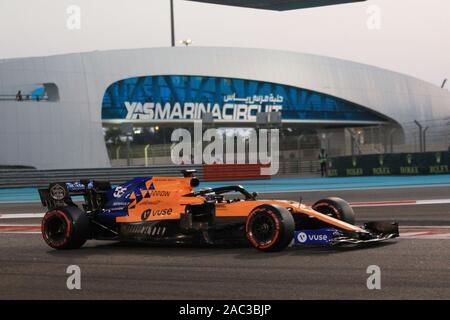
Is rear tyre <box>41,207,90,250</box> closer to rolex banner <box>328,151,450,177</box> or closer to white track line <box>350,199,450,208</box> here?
white track line <box>350,199,450,208</box>

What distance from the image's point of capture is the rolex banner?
3033cm

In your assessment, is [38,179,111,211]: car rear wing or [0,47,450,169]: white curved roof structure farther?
[0,47,450,169]: white curved roof structure

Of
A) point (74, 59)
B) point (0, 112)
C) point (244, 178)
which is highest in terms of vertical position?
point (74, 59)

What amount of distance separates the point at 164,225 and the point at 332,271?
9.13ft

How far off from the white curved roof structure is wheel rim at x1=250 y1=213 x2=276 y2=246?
34695 millimetres

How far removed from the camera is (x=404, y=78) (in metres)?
70.9

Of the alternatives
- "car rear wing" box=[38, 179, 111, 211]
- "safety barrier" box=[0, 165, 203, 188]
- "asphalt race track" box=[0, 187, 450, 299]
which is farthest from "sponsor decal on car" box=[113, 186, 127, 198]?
"safety barrier" box=[0, 165, 203, 188]

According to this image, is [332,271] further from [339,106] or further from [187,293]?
[339,106]

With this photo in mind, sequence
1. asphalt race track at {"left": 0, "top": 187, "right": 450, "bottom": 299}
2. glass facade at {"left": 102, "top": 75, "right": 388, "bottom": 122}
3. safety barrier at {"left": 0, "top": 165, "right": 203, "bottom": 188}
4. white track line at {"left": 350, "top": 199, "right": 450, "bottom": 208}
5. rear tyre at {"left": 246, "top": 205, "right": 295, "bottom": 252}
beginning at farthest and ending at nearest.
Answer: glass facade at {"left": 102, "top": 75, "right": 388, "bottom": 122} → safety barrier at {"left": 0, "top": 165, "right": 203, "bottom": 188} → white track line at {"left": 350, "top": 199, "right": 450, "bottom": 208} → rear tyre at {"left": 246, "top": 205, "right": 295, "bottom": 252} → asphalt race track at {"left": 0, "top": 187, "right": 450, "bottom": 299}

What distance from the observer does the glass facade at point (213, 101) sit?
170 ft

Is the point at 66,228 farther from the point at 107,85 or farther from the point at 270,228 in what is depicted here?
the point at 107,85

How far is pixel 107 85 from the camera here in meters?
50.4

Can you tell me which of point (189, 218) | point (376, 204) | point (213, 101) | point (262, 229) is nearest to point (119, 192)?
point (189, 218)

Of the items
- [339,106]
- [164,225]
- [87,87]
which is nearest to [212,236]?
Answer: [164,225]
